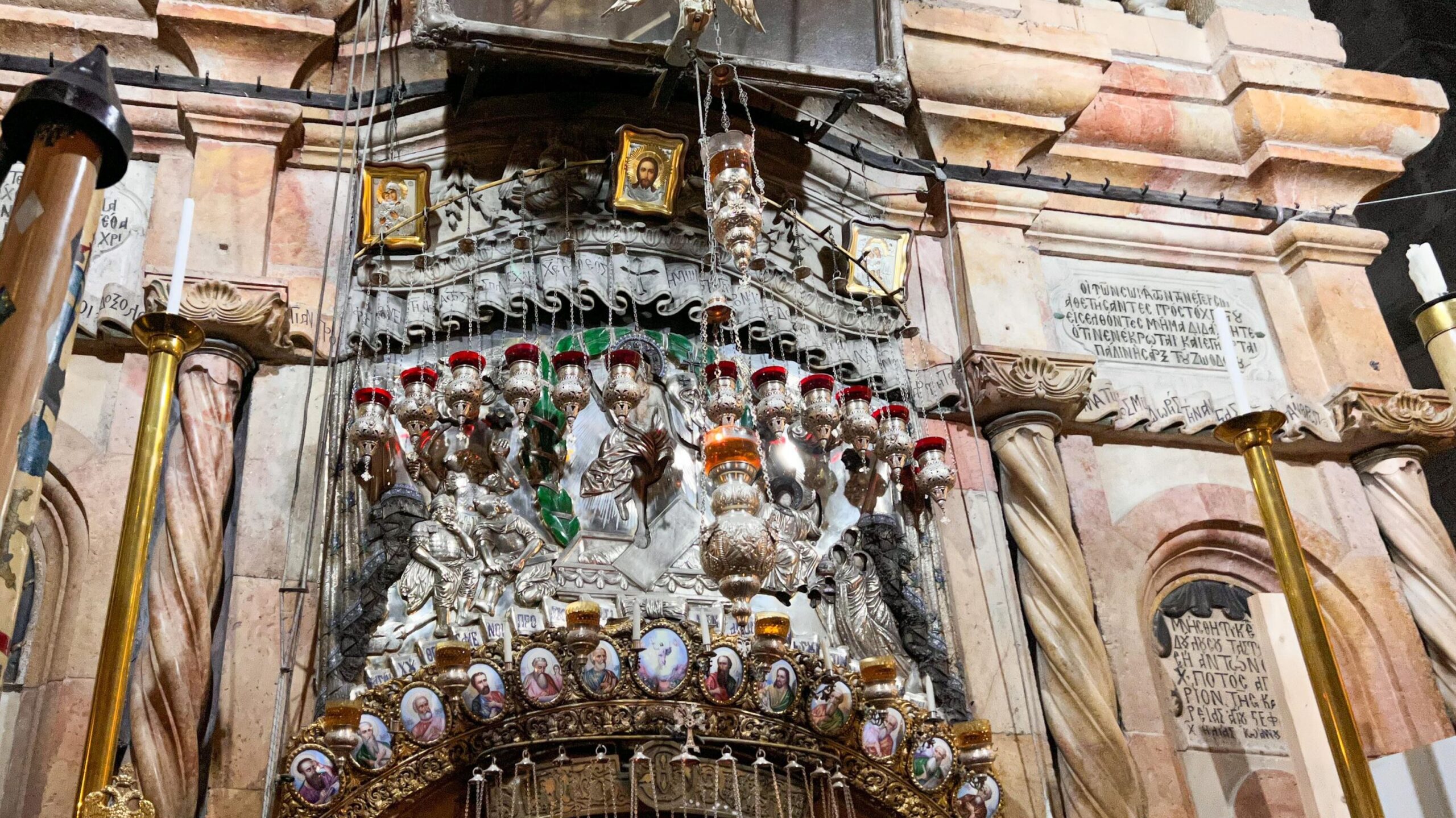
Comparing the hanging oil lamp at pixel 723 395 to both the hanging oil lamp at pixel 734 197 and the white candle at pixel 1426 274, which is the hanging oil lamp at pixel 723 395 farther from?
the white candle at pixel 1426 274

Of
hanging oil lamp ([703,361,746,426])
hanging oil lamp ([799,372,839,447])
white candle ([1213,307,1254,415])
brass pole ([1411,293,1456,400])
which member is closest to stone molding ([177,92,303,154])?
hanging oil lamp ([703,361,746,426])

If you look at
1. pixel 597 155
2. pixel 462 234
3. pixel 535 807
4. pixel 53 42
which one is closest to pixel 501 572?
pixel 535 807

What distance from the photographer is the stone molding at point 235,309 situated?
5.37m

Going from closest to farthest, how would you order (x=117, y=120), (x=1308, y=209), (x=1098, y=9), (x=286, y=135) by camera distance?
(x=117, y=120)
(x=286, y=135)
(x=1308, y=209)
(x=1098, y=9)

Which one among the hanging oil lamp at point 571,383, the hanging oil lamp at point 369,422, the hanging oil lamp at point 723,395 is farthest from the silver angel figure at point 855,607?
the hanging oil lamp at point 369,422

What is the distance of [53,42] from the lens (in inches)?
246

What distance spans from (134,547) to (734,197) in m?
2.29

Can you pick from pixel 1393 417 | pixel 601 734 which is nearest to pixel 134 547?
pixel 601 734

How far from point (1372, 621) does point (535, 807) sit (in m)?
4.08

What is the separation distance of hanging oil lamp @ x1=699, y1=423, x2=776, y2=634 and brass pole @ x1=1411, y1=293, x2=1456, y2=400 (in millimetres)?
4162

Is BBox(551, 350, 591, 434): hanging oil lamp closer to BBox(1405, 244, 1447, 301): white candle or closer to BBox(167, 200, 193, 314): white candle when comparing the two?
BBox(167, 200, 193, 314): white candle

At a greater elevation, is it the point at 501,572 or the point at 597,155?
the point at 597,155

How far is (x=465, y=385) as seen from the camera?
208 inches

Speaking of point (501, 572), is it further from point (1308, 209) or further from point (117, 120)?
point (1308, 209)
